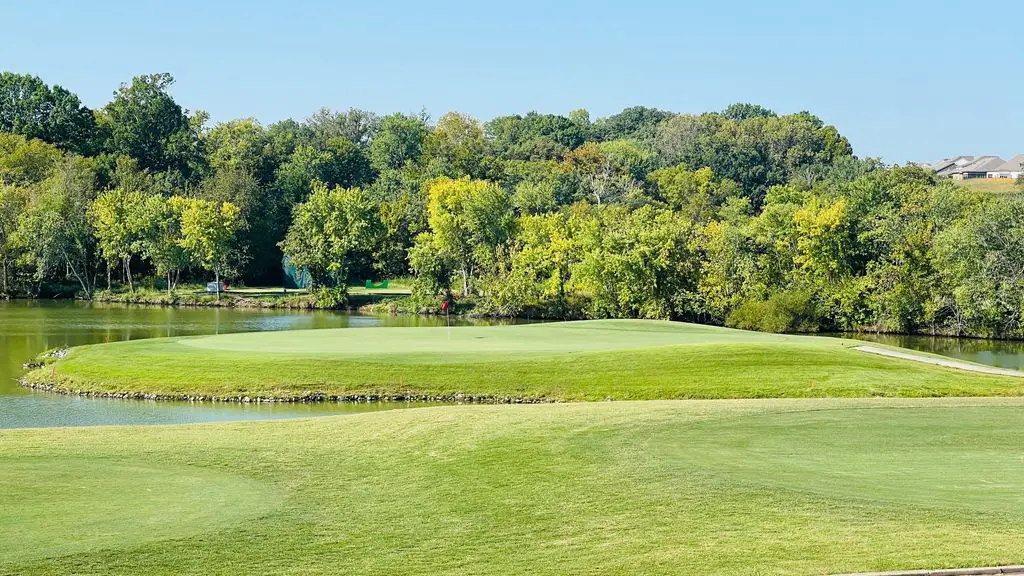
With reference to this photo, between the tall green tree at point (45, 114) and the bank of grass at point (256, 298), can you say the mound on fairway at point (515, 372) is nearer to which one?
the bank of grass at point (256, 298)

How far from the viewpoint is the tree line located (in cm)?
7494

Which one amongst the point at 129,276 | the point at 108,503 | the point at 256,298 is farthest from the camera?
the point at 129,276

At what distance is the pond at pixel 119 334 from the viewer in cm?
3509

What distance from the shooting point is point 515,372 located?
3984cm

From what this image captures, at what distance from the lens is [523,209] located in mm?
107375

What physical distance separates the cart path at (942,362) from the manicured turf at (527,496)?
49.6ft

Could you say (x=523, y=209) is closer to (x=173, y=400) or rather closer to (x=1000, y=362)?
(x=1000, y=362)

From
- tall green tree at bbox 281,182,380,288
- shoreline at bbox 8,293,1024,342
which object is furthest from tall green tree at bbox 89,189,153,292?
tall green tree at bbox 281,182,380,288

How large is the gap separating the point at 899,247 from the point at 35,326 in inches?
2161

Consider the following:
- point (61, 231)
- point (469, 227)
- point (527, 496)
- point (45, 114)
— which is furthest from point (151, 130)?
point (527, 496)

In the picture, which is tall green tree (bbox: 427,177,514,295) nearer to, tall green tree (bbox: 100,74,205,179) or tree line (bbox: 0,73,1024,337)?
tree line (bbox: 0,73,1024,337)

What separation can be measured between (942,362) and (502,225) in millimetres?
53868

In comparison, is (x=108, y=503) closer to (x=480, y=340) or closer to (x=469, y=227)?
(x=480, y=340)

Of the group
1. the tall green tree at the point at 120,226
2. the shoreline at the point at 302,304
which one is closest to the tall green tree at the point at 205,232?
the shoreline at the point at 302,304
